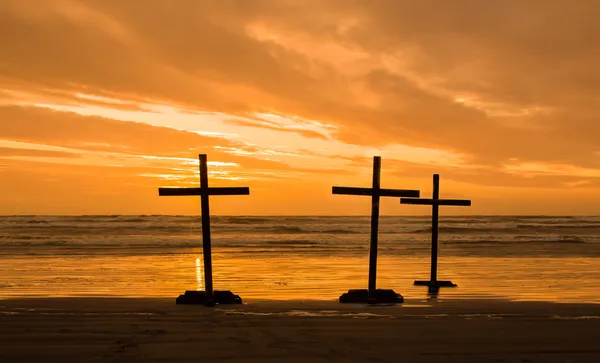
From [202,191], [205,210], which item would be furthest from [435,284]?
[202,191]

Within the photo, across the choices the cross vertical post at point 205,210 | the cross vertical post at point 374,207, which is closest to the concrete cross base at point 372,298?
the cross vertical post at point 374,207

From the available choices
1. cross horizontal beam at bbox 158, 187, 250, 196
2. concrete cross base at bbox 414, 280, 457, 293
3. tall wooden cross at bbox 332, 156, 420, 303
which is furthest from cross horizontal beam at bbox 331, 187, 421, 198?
concrete cross base at bbox 414, 280, 457, 293

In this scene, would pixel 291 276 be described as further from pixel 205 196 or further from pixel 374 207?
pixel 205 196

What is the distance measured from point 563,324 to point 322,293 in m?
6.76

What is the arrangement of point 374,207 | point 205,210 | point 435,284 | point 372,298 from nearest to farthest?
point 205,210 → point 372,298 → point 374,207 → point 435,284

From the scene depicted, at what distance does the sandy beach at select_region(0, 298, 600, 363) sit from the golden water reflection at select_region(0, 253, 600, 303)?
3.07 meters

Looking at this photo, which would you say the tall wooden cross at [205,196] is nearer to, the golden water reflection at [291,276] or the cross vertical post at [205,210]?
the cross vertical post at [205,210]

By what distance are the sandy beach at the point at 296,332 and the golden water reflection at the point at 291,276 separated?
3.07 m

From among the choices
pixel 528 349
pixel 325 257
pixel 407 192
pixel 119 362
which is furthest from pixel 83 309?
pixel 325 257

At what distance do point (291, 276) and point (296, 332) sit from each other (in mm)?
10907

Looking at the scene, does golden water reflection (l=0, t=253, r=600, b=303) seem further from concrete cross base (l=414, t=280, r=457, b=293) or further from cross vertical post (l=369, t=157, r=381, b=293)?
cross vertical post (l=369, t=157, r=381, b=293)

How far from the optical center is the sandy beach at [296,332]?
8281mm

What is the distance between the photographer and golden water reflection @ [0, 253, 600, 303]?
16.3 metres

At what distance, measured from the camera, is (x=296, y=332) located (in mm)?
9766
